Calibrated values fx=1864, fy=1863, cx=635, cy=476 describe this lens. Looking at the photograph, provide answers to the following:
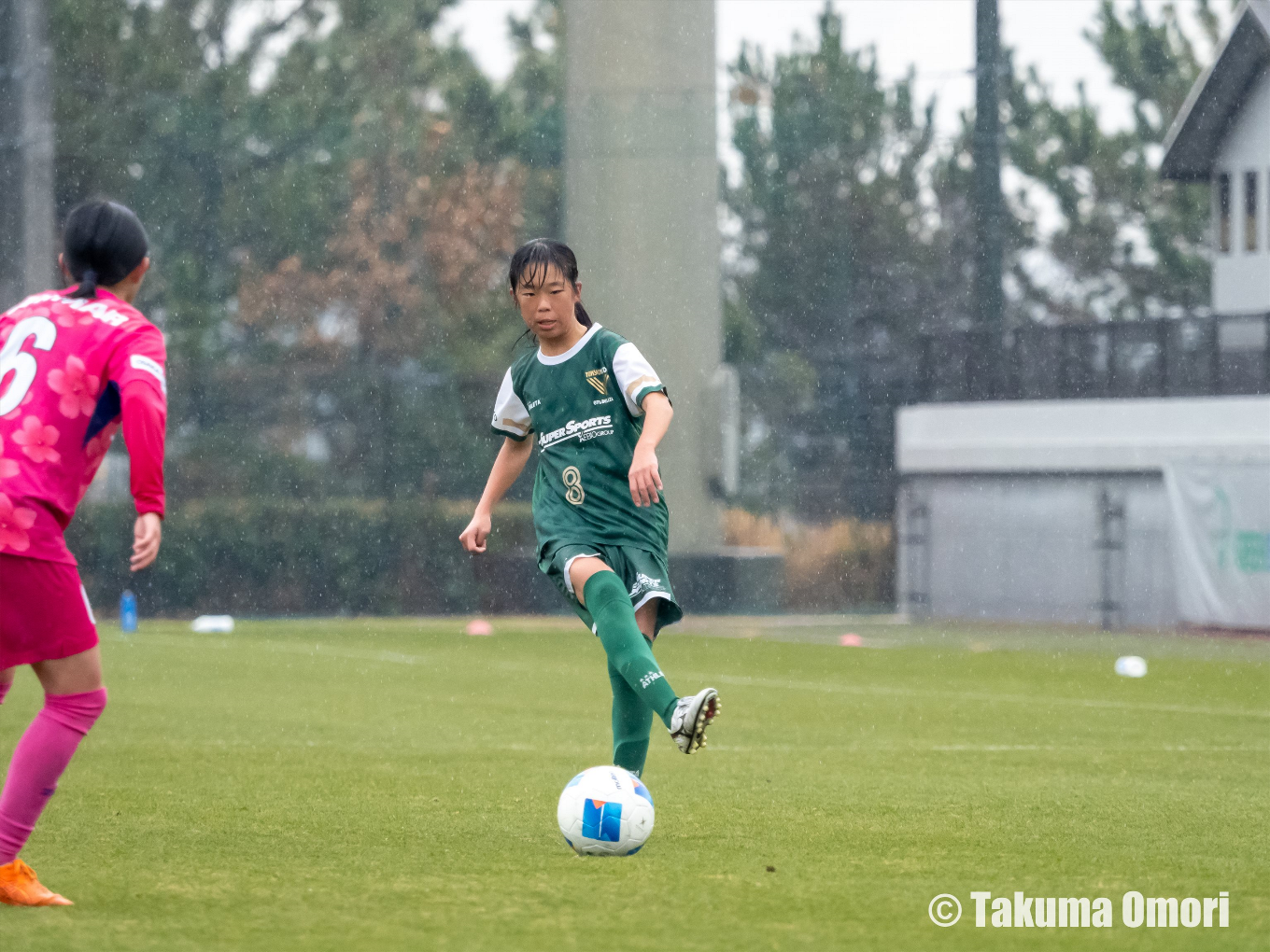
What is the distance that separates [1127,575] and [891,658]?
5.30 metres

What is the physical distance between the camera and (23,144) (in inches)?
886

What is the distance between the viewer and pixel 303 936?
4004 millimetres

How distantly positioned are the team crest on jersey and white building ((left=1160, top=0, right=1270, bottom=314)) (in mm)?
20358

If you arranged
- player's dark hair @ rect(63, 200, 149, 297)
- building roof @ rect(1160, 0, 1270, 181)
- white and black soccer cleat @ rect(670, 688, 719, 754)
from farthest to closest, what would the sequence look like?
building roof @ rect(1160, 0, 1270, 181) < white and black soccer cleat @ rect(670, 688, 719, 754) < player's dark hair @ rect(63, 200, 149, 297)

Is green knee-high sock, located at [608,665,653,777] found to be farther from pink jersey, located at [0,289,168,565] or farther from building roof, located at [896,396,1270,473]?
building roof, located at [896,396,1270,473]

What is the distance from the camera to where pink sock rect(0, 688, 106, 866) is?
4.32 m

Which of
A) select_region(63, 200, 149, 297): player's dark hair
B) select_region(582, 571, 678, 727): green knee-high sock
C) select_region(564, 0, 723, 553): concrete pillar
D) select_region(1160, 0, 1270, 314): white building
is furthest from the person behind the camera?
select_region(1160, 0, 1270, 314): white building

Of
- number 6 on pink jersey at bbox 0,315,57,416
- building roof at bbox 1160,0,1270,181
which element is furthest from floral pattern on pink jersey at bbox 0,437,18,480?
building roof at bbox 1160,0,1270,181

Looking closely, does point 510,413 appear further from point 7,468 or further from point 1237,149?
point 1237,149

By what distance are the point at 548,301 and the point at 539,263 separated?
116 mm

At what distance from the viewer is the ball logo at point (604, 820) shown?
5035 mm

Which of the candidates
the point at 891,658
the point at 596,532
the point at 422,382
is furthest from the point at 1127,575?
the point at 596,532

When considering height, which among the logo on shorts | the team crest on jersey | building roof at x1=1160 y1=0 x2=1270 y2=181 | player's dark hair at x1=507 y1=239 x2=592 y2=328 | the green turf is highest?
building roof at x1=1160 y1=0 x2=1270 y2=181

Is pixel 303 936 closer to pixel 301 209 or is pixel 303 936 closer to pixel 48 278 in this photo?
pixel 48 278
